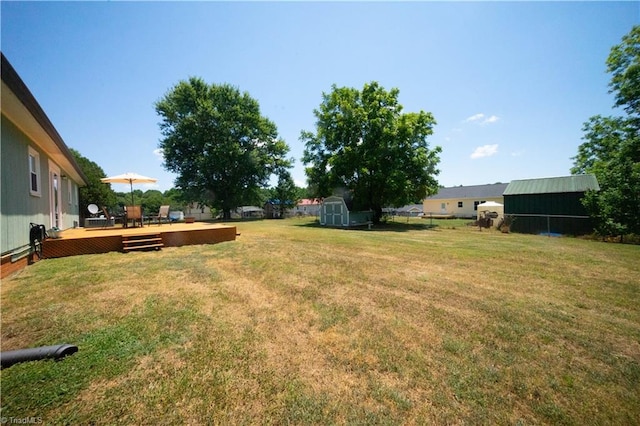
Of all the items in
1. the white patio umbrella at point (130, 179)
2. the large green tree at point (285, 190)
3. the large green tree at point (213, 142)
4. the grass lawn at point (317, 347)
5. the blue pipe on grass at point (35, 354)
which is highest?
the large green tree at point (213, 142)

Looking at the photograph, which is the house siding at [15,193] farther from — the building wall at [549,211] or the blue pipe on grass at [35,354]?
the building wall at [549,211]

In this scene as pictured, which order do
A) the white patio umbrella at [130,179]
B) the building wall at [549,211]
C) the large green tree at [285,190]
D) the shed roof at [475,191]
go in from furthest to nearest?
the large green tree at [285,190] < the shed roof at [475,191] < the building wall at [549,211] < the white patio umbrella at [130,179]

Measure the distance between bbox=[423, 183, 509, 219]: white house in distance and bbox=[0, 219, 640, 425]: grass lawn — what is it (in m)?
36.7

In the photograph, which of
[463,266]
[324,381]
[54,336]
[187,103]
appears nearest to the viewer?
[324,381]

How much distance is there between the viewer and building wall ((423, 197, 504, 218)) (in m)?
39.3

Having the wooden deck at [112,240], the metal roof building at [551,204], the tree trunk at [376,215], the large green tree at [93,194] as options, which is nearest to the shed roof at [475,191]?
the metal roof building at [551,204]

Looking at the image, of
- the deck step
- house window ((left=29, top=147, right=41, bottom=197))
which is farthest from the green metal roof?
house window ((left=29, top=147, right=41, bottom=197))

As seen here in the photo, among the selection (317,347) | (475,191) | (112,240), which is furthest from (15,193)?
(475,191)

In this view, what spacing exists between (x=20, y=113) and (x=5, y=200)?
1.81 metres

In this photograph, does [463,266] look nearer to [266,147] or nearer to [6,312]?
[6,312]

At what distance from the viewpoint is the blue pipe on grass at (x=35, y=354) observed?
8.56 ft

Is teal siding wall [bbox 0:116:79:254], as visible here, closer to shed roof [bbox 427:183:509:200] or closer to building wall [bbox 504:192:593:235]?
building wall [bbox 504:192:593:235]

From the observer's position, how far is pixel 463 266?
7.40m

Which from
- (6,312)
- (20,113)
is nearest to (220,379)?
(6,312)
